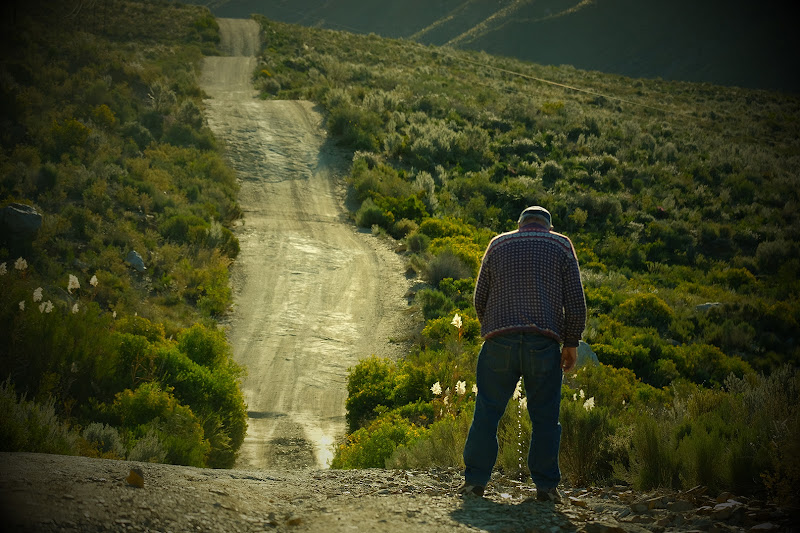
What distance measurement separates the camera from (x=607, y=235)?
2262 cm

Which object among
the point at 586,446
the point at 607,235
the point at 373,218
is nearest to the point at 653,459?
the point at 586,446

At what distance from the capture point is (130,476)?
164 inches

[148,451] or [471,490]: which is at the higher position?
[471,490]

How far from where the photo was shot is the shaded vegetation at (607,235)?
5.98 metres

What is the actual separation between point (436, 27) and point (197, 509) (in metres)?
133

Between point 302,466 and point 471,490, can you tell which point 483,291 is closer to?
point 471,490

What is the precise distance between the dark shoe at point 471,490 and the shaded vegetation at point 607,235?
1178mm

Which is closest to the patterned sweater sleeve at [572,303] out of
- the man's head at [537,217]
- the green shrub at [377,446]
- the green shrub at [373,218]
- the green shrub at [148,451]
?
the man's head at [537,217]

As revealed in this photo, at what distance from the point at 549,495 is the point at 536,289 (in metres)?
1.56

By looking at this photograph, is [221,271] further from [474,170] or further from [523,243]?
[474,170]

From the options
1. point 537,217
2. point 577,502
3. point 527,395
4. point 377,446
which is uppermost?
point 537,217

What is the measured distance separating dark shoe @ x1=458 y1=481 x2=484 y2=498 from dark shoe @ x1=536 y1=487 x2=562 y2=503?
431mm

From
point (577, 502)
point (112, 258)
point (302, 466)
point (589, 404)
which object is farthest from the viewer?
point (112, 258)

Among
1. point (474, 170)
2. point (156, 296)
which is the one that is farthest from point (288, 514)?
point (474, 170)
